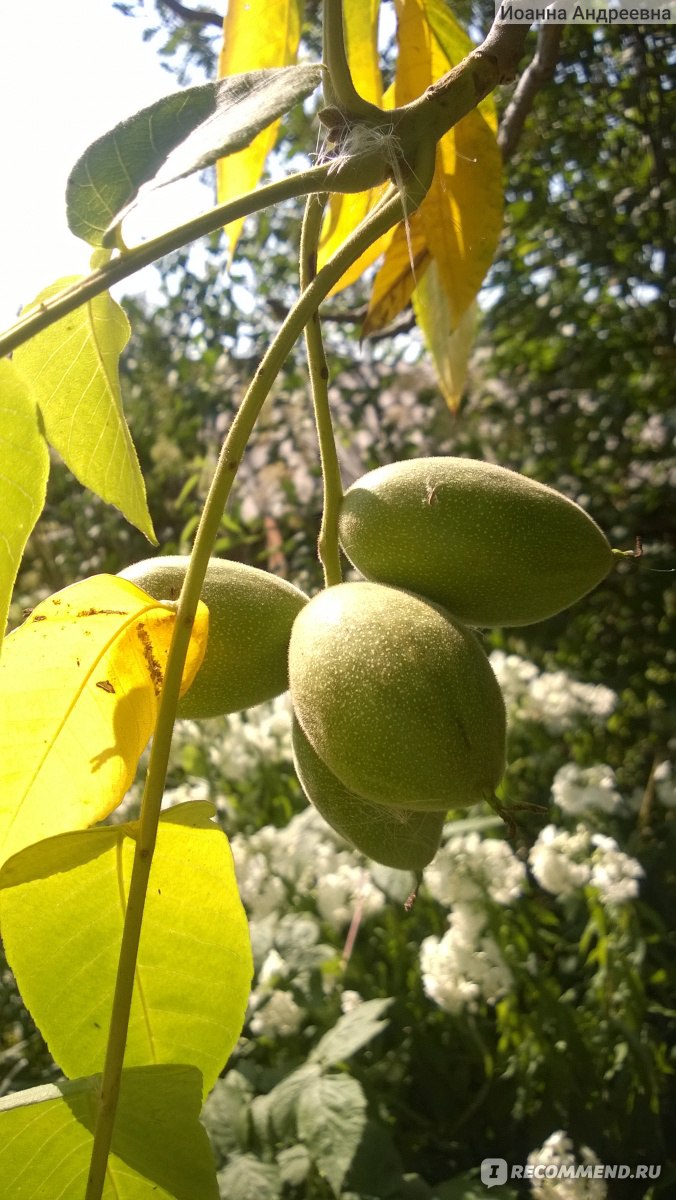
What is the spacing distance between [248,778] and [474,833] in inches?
22.4

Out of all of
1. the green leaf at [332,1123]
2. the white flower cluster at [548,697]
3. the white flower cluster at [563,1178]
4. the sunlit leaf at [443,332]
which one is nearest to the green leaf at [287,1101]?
the green leaf at [332,1123]

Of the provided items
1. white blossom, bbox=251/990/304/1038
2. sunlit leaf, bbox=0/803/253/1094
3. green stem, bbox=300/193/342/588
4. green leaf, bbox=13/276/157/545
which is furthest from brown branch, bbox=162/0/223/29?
white blossom, bbox=251/990/304/1038

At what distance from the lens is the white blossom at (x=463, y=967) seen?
1.30 m

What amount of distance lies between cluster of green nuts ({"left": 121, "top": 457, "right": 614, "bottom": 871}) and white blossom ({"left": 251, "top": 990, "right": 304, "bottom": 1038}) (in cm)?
87

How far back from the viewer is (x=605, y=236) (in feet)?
6.45

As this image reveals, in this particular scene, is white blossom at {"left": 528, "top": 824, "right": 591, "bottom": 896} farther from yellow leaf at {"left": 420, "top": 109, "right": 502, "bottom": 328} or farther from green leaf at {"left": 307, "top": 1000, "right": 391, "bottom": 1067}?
yellow leaf at {"left": 420, "top": 109, "right": 502, "bottom": 328}

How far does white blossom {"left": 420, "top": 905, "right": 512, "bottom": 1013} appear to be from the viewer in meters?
A: 1.30

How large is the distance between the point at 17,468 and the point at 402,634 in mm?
192

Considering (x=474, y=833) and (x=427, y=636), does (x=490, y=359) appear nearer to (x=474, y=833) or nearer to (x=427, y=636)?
(x=474, y=833)

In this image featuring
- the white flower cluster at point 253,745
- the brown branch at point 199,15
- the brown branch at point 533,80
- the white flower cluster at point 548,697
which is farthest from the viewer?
the white flower cluster at point 253,745

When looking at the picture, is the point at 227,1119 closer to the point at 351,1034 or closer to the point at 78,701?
the point at 351,1034

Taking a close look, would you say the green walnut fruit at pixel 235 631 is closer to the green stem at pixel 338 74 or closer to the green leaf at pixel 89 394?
the green leaf at pixel 89 394

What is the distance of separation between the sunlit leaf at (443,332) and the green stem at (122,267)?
346mm

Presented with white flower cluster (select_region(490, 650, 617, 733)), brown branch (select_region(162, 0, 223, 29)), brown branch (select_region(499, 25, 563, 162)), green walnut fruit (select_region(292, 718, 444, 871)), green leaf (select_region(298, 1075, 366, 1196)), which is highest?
brown branch (select_region(162, 0, 223, 29))
